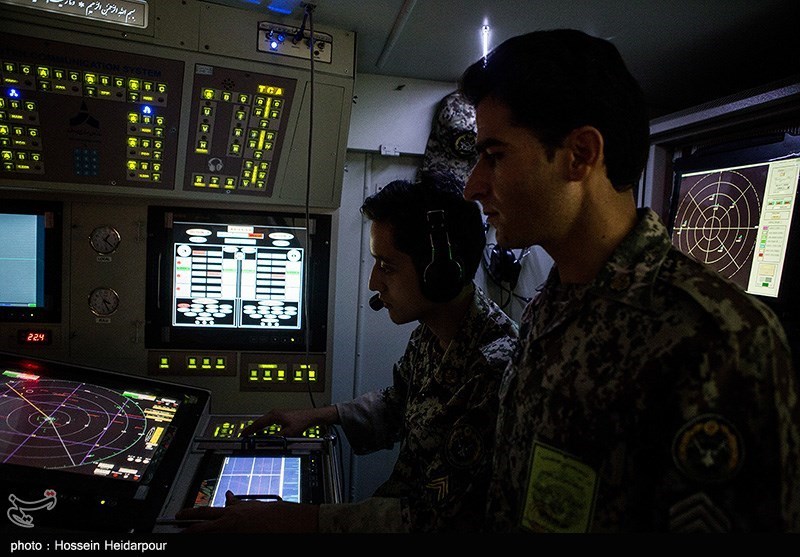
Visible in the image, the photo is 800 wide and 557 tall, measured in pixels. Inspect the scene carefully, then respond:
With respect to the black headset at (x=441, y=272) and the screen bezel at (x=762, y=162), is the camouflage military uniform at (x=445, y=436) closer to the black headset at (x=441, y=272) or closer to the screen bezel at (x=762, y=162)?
the black headset at (x=441, y=272)

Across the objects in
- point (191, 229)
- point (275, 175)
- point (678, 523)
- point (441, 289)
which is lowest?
point (678, 523)

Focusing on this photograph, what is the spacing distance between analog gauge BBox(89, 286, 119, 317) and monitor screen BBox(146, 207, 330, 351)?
0.11 meters

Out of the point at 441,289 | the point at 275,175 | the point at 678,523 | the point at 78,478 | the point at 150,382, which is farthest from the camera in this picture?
the point at 275,175

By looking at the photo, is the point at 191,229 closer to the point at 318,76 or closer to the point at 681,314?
the point at 318,76

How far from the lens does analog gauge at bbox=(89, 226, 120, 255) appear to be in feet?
5.49

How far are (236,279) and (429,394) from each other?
0.86m

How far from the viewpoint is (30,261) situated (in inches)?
64.1

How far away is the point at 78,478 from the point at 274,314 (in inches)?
33.0

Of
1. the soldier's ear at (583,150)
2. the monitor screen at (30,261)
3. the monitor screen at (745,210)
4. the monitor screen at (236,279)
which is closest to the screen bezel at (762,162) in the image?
the monitor screen at (745,210)

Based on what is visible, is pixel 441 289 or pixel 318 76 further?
pixel 318 76

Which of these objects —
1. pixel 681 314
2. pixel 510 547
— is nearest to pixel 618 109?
pixel 681 314

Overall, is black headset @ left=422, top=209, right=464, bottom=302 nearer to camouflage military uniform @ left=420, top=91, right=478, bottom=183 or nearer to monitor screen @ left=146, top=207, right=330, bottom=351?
monitor screen @ left=146, top=207, right=330, bottom=351

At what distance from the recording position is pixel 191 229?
68.1 inches

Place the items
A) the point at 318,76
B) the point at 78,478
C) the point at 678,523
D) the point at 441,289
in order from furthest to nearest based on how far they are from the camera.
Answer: the point at 318,76
the point at 441,289
the point at 78,478
the point at 678,523
